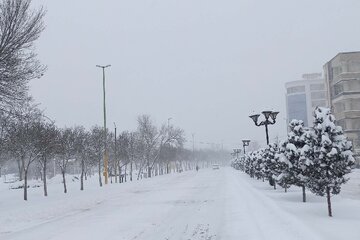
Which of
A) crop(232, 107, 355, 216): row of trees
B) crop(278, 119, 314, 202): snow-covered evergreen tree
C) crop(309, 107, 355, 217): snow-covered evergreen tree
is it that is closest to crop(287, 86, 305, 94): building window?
crop(278, 119, 314, 202): snow-covered evergreen tree

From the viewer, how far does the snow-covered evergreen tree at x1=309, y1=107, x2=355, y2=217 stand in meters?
14.5

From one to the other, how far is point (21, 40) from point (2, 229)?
9.15 meters

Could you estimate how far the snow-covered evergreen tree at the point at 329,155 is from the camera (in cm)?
1451

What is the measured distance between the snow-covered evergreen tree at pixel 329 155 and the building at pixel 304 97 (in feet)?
434

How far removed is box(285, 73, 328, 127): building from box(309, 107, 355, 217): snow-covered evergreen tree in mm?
132303

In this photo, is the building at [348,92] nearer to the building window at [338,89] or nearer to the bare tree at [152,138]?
the building window at [338,89]

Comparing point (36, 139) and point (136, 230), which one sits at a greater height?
point (36, 139)

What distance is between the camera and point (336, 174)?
14.8m

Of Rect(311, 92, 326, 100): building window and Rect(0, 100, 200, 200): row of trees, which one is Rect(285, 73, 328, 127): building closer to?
Rect(311, 92, 326, 100): building window

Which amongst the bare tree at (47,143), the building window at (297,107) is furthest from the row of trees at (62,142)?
the building window at (297,107)

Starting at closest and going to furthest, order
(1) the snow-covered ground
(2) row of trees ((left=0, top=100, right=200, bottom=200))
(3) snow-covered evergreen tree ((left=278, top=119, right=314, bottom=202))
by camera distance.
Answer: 1. (1) the snow-covered ground
2. (3) snow-covered evergreen tree ((left=278, top=119, right=314, bottom=202))
3. (2) row of trees ((left=0, top=100, right=200, bottom=200))

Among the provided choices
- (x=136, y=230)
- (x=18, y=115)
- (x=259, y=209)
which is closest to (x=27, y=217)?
(x=18, y=115)

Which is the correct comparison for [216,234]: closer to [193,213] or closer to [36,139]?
[193,213]

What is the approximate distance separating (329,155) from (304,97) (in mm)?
139721
